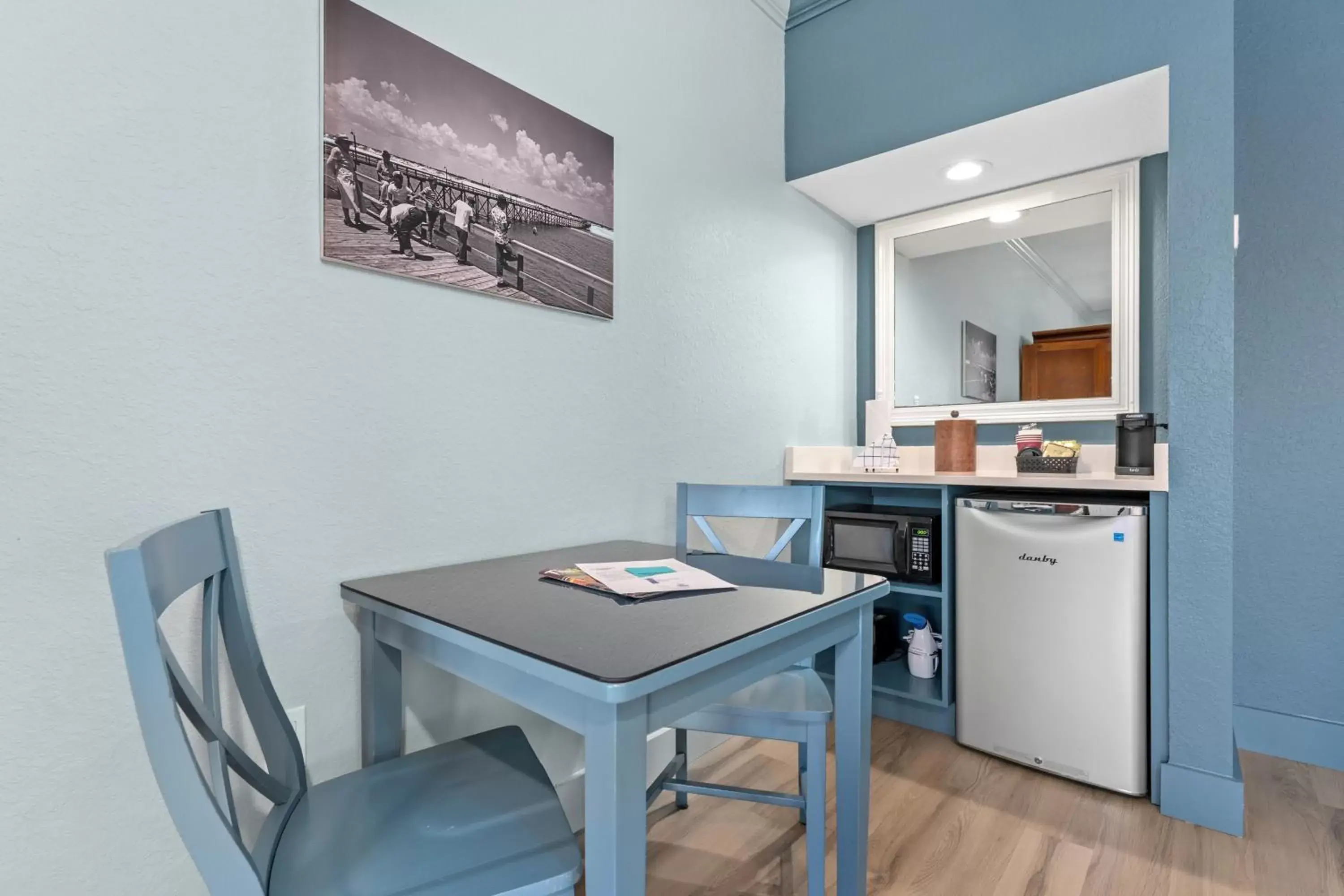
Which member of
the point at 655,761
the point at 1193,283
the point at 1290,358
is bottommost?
the point at 655,761

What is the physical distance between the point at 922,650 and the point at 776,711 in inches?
52.5

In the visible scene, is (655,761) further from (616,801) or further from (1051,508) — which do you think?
(1051,508)

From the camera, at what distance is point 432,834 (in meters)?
0.92

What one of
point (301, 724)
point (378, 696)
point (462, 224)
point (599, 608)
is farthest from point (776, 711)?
point (462, 224)

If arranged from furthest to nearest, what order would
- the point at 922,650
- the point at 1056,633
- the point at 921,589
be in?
the point at 922,650, the point at 921,589, the point at 1056,633

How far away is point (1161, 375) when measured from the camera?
7.77 feet

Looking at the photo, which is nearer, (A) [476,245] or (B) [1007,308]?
(A) [476,245]

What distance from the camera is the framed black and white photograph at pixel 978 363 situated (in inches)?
108

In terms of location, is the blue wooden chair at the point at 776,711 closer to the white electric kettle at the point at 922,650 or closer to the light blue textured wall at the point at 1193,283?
the white electric kettle at the point at 922,650

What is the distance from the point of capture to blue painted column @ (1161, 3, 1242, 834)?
5.77ft

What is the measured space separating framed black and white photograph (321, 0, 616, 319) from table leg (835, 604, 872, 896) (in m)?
1.09

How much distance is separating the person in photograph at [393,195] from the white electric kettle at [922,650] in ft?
7.17

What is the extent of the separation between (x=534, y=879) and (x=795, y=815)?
1.20 m

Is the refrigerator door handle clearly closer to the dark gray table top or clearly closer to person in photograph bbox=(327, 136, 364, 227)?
the dark gray table top
